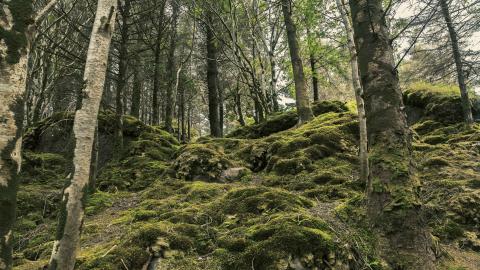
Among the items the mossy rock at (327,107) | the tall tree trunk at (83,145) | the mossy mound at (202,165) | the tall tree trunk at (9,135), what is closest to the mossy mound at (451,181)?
the mossy rock at (327,107)

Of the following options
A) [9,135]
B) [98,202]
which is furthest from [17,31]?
[98,202]

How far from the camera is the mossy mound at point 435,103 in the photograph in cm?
1318

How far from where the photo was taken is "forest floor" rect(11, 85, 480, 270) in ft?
13.4

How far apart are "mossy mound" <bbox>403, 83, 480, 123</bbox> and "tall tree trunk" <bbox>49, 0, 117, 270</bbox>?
12389 millimetres

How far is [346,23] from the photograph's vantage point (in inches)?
313

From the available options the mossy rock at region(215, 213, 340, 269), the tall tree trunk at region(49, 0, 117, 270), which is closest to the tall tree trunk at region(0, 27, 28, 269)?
the tall tree trunk at region(49, 0, 117, 270)

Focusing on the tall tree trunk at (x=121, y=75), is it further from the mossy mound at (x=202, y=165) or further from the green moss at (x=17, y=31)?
the green moss at (x=17, y=31)

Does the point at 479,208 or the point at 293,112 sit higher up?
the point at 293,112

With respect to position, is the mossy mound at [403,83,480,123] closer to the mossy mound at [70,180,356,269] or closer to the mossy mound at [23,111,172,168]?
the mossy mound at [70,180,356,269]

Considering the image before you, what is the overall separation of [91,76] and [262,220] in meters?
2.89

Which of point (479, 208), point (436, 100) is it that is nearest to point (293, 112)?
point (436, 100)

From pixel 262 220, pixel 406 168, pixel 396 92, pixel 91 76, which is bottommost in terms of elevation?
pixel 262 220

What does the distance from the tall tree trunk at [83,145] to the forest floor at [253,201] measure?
534 mm

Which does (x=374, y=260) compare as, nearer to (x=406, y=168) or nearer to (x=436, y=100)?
(x=406, y=168)
